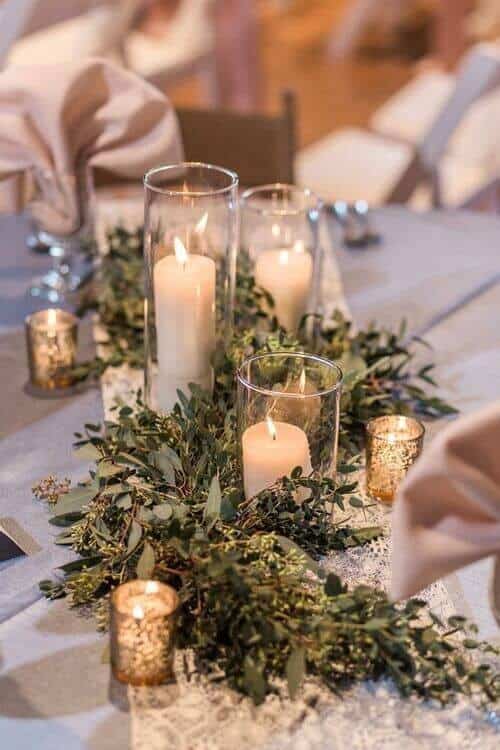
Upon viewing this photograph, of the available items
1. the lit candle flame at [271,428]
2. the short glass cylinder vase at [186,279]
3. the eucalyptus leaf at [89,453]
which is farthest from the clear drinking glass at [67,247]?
the lit candle flame at [271,428]

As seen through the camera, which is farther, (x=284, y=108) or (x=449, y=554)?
(x=284, y=108)

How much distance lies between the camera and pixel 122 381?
1282mm

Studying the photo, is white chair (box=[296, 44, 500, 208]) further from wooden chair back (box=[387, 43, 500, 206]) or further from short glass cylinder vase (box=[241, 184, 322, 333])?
short glass cylinder vase (box=[241, 184, 322, 333])

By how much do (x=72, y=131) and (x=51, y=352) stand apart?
354 mm

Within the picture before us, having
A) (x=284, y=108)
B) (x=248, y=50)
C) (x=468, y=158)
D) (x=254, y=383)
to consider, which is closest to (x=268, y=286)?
(x=254, y=383)

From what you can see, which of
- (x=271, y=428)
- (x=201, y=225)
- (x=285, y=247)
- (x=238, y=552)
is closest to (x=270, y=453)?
(x=271, y=428)

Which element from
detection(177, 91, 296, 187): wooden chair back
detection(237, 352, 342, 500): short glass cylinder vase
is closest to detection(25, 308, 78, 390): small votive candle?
detection(237, 352, 342, 500): short glass cylinder vase

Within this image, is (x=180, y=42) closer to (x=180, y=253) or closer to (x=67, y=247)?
(x=67, y=247)

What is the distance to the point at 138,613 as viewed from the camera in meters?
0.76

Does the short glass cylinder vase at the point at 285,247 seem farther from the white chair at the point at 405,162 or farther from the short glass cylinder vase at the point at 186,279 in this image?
the white chair at the point at 405,162

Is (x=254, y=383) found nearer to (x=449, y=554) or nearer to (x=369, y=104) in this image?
(x=449, y=554)

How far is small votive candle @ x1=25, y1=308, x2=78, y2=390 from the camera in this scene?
49.0 inches

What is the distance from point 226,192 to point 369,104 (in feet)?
14.2

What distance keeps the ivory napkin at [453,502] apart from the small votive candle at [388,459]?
281 mm
